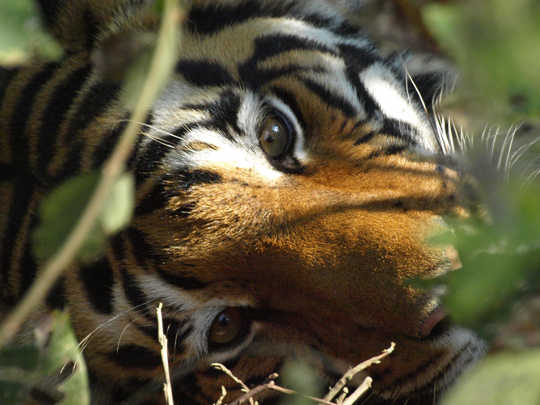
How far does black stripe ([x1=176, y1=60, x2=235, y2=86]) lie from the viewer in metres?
1.53

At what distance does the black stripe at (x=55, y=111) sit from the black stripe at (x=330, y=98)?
0.59 metres

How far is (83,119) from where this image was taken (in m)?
1.57

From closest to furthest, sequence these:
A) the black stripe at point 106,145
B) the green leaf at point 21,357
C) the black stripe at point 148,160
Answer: the green leaf at point 21,357 < the black stripe at point 148,160 < the black stripe at point 106,145

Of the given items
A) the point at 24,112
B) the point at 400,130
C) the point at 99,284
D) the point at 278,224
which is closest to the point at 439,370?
the point at 278,224

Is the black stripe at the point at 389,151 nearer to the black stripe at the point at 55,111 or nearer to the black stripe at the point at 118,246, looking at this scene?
the black stripe at the point at 118,246

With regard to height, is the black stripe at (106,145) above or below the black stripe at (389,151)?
below

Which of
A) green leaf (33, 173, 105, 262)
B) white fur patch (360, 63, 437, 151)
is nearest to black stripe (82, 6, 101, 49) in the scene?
white fur patch (360, 63, 437, 151)

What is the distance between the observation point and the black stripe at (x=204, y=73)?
1.53 m

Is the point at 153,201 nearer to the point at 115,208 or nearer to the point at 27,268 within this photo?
the point at 27,268

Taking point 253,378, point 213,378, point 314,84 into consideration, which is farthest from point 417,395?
point 314,84

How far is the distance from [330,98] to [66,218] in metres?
1.12

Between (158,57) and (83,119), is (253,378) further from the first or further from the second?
(158,57)

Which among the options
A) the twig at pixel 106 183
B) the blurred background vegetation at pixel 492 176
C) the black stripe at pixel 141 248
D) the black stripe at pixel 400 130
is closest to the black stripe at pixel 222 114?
the black stripe at pixel 141 248

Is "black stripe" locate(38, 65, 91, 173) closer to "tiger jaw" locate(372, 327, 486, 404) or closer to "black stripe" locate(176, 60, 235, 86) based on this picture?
"black stripe" locate(176, 60, 235, 86)
